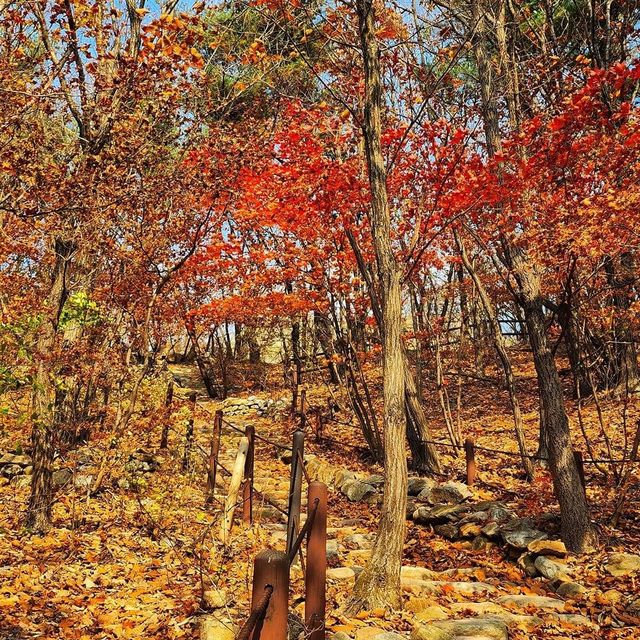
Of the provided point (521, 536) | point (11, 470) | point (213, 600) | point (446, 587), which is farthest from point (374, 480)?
point (11, 470)

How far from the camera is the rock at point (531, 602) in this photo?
5.72 metres

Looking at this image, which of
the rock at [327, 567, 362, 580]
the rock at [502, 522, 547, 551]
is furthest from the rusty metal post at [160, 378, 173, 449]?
the rock at [502, 522, 547, 551]

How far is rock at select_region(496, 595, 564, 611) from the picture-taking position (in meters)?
5.72

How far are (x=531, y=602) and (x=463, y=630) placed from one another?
153 cm

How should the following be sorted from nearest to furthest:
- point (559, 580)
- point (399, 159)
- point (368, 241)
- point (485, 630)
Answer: point (485, 630)
point (559, 580)
point (399, 159)
point (368, 241)

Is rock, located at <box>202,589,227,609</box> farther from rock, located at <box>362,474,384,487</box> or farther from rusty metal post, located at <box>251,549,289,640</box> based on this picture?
rock, located at <box>362,474,384,487</box>

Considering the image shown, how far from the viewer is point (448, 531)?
28.0 feet

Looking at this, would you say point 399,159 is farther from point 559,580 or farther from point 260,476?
point 559,580

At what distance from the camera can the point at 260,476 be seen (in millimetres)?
12352

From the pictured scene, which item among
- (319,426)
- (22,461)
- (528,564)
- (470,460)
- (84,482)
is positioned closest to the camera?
(528,564)

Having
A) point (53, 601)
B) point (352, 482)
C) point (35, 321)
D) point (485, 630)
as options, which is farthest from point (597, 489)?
point (35, 321)

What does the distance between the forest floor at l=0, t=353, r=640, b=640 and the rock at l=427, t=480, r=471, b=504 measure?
41 cm

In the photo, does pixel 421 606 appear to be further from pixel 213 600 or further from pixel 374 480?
pixel 374 480

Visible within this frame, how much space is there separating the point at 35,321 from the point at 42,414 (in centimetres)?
124
